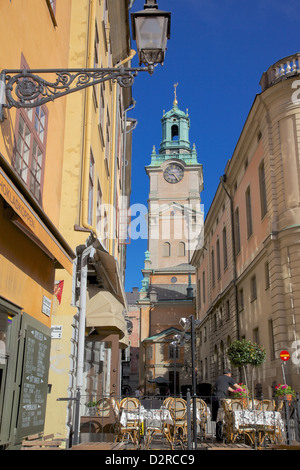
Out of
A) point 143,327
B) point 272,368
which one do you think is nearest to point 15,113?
point 272,368

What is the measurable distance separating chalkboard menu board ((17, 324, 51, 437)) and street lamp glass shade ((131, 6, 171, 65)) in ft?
13.2

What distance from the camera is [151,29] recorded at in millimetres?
5949

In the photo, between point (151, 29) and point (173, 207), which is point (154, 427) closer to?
point (151, 29)

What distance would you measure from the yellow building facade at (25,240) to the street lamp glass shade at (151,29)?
5.75 ft

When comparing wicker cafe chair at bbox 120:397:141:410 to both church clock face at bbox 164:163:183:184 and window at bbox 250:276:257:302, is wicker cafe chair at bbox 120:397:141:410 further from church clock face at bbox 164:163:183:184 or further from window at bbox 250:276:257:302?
church clock face at bbox 164:163:183:184

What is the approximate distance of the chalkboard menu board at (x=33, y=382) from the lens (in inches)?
259

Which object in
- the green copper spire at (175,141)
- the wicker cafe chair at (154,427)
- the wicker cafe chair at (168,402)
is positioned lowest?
the wicker cafe chair at (154,427)

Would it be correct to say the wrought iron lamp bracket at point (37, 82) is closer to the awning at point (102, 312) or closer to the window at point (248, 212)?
the awning at point (102, 312)

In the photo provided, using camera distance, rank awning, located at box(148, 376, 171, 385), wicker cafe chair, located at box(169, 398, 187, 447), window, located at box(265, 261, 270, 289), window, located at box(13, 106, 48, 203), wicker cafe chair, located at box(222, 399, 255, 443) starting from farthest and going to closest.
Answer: awning, located at box(148, 376, 171, 385)
window, located at box(265, 261, 270, 289)
wicker cafe chair, located at box(169, 398, 187, 447)
wicker cafe chair, located at box(222, 399, 255, 443)
window, located at box(13, 106, 48, 203)

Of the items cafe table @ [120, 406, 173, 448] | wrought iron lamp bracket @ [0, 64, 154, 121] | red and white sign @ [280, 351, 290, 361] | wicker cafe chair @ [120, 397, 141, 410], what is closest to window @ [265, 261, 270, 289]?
red and white sign @ [280, 351, 290, 361]

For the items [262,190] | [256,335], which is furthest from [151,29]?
[256,335]

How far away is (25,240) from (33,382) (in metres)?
2.02

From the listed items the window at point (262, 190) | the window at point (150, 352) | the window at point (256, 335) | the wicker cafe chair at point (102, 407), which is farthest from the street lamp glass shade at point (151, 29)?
the window at point (150, 352)

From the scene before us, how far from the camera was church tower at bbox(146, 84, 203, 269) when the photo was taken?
65.9m
